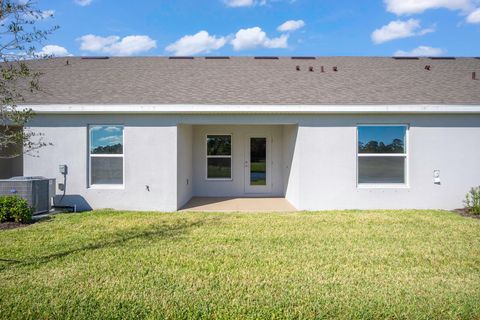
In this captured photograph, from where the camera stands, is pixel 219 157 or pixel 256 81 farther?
pixel 219 157

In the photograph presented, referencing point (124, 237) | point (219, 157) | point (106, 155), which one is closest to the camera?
point (124, 237)

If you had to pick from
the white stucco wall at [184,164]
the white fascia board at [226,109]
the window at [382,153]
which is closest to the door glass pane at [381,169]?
the window at [382,153]

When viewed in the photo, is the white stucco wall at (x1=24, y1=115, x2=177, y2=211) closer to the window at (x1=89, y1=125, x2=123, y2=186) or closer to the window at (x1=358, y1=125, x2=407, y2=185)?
the window at (x1=89, y1=125, x2=123, y2=186)

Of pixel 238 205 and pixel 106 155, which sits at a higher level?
pixel 106 155

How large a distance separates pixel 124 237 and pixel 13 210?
11.7 feet

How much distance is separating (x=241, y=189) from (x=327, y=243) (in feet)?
23.7

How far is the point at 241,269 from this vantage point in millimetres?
5008

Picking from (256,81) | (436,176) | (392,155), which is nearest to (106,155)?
(256,81)

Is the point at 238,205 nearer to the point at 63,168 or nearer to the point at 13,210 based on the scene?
the point at 63,168

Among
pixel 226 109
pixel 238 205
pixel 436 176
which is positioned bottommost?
pixel 238 205

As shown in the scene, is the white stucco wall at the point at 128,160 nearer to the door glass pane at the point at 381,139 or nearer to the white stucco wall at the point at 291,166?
the white stucco wall at the point at 291,166

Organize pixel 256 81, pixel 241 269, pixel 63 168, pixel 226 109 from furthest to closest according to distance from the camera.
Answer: pixel 256 81
pixel 63 168
pixel 226 109
pixel 241 269

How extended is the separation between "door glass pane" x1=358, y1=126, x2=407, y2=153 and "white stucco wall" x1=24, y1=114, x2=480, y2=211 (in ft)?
0.79

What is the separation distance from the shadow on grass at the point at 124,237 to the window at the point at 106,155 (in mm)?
3262
